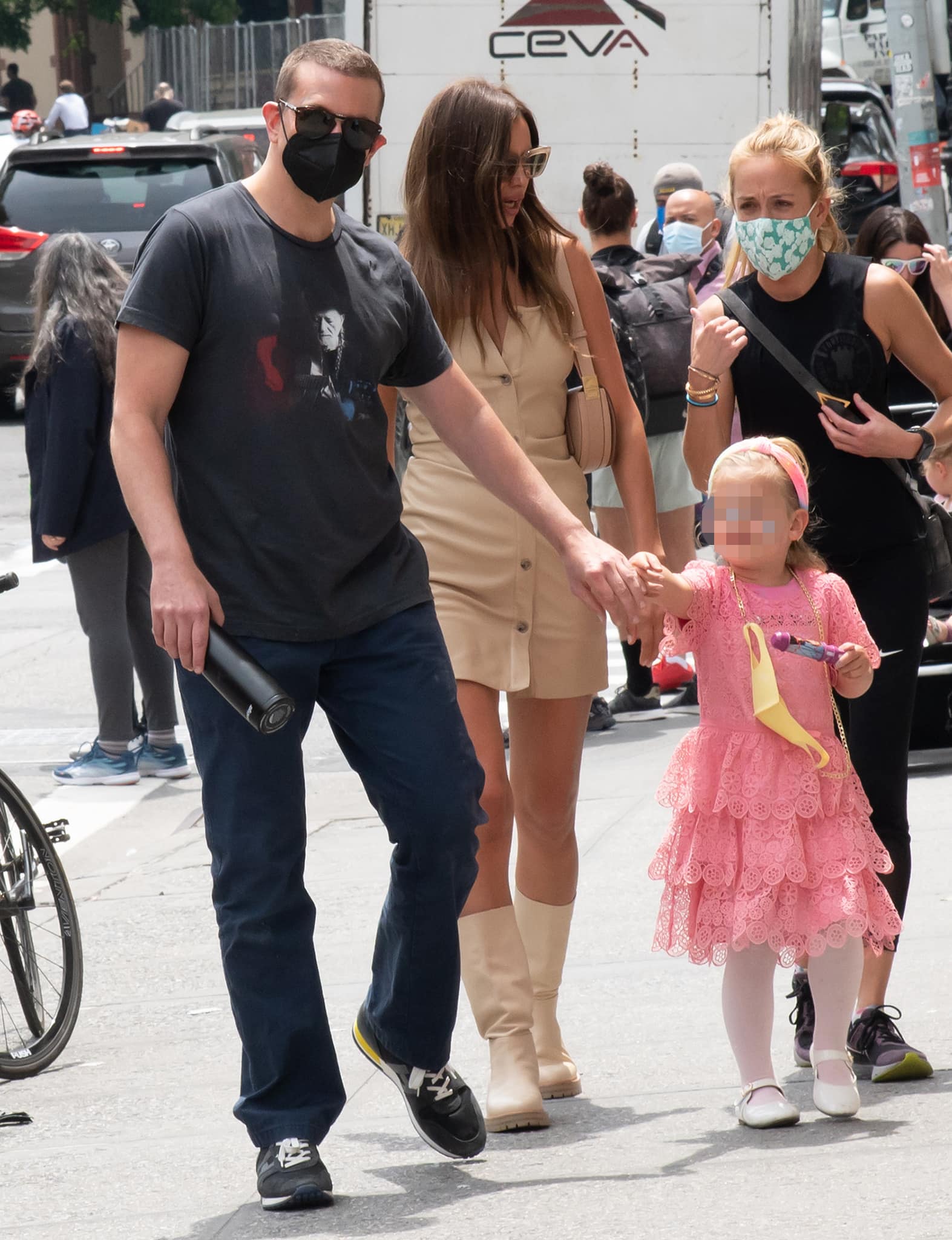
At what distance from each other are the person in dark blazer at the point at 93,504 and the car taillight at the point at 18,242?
7.67 meters

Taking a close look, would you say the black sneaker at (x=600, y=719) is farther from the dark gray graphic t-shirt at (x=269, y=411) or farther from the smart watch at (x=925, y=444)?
the dark gray graphic t-shirt at (x=269, y=411)

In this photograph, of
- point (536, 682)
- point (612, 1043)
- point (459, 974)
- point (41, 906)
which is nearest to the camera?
point (459, 974)

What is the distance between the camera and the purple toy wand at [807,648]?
3.96 meters

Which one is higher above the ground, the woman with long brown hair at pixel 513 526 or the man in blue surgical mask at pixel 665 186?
the man in blue surgical mask at pixel 665 186

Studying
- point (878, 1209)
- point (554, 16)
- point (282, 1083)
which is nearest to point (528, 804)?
point (282, 1083)

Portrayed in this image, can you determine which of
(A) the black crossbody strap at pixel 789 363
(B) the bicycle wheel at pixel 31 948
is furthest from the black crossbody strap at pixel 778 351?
(B) the bicycle wheel at pixel 31 948

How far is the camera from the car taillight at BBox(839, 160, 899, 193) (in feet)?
62.4

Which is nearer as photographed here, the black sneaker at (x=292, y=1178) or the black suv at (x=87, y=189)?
the black sneaker at (x=292, y=1178)

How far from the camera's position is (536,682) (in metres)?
4.28

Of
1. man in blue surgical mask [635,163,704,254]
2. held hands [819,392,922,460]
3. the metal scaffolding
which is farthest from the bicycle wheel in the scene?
the metal scaffolding

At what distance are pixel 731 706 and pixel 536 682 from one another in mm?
448

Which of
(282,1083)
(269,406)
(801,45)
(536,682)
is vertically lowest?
(282,1083)

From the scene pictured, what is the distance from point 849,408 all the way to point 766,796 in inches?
35.2

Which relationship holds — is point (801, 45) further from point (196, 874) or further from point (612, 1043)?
point (612, 1043)
